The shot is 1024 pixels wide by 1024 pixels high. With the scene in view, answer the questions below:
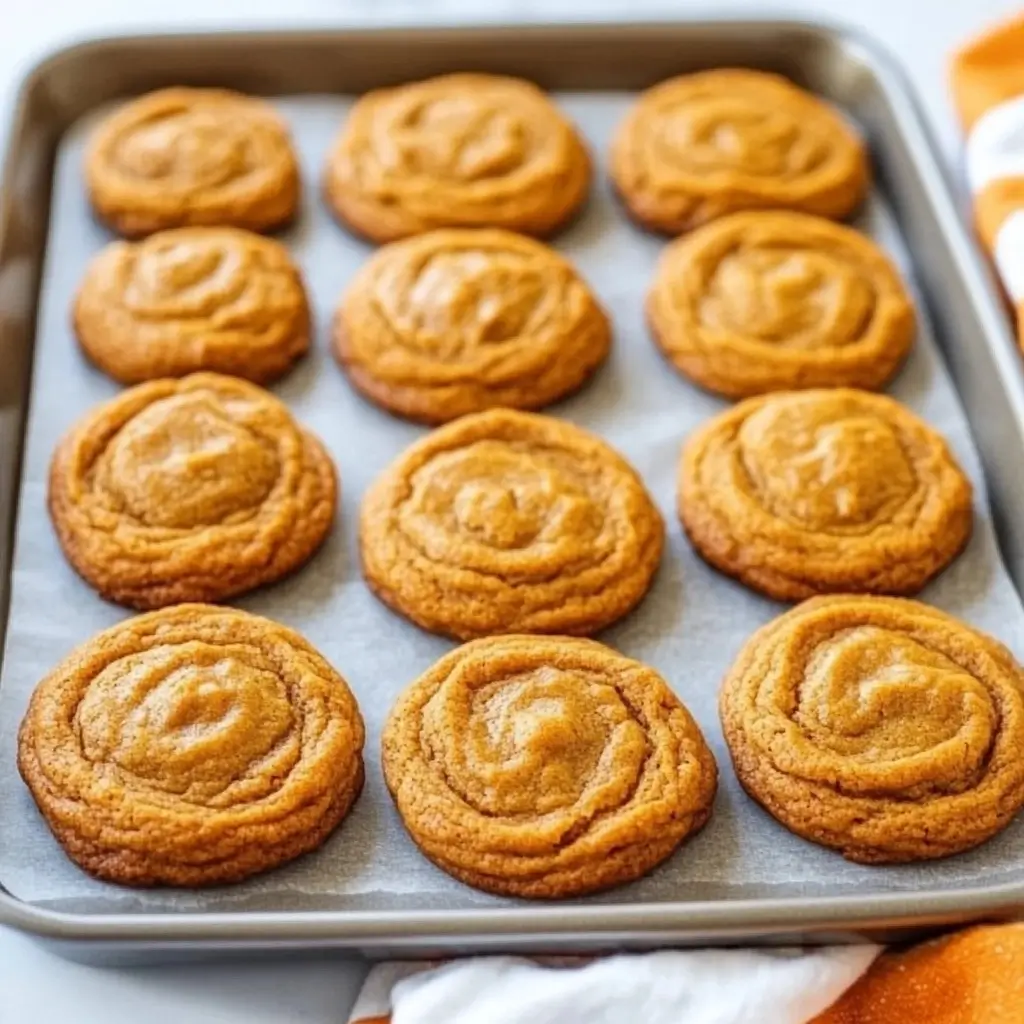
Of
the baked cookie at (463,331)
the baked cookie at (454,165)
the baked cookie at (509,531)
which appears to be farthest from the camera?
the baked cookie at (454,165)

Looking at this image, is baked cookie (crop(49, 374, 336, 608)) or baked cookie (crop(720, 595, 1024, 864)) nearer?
baked cookie (crop(720, 595, 1024, 864))

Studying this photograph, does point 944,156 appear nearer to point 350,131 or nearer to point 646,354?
point 646,354

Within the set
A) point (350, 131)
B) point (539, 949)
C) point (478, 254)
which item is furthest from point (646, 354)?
point (539, 949)

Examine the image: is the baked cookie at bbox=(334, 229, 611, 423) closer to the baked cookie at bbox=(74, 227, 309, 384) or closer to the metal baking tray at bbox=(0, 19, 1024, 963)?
the baked cookie at bbox=(74, 227, 309, 384)

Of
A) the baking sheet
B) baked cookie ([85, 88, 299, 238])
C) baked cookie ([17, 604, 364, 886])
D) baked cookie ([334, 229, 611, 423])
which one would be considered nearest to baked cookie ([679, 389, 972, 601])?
the baking sheet

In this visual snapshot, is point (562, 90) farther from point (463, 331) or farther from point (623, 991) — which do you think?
point (623, 991)

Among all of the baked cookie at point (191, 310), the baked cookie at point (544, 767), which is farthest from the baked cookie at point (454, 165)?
the baked cookie at point (544, 767)

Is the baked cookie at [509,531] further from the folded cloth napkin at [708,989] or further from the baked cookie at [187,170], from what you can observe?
the baked cookie at [187,170]
